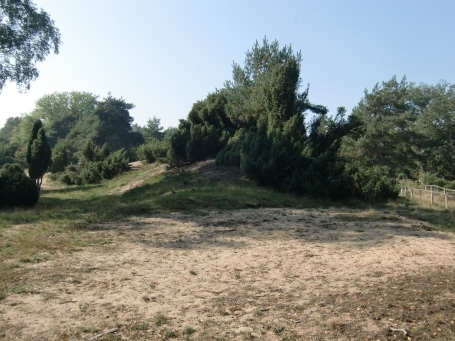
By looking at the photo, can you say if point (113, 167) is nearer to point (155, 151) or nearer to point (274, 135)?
point (155, 151)

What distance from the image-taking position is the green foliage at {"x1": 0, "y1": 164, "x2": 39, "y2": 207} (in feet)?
61.2

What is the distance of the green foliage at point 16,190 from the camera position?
1866 centimetres

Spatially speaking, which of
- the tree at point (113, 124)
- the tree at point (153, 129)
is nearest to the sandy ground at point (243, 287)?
the tree at point (113, 124)

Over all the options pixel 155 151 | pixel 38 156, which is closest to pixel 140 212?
pixel 38 156

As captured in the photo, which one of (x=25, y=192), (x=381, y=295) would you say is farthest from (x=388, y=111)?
(x=381, y=295)

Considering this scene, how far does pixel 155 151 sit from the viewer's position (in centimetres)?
3619

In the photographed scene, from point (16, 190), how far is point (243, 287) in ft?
49.4

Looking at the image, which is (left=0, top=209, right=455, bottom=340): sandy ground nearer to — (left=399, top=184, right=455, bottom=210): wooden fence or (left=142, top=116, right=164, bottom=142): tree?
(left=399, top=184, right=455, bottom=210): wooden fence

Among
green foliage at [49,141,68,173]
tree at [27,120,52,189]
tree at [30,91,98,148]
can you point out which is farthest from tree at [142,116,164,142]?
tree at [27,120,52,189]

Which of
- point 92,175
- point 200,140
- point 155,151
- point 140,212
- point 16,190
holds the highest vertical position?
point 200,140

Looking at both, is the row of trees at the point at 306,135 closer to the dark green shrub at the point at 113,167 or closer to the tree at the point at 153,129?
the dark green shrub at the point at 113,167

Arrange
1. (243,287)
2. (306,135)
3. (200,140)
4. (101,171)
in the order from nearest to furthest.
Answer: (243,287) → (306,135) → (200,140) → (101,171)

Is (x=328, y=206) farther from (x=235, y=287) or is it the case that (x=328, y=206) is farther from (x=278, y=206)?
(x=235, y=287)

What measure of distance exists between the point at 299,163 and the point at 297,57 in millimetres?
11475
